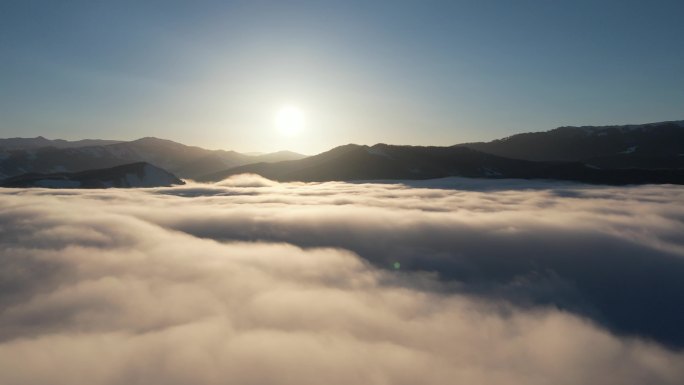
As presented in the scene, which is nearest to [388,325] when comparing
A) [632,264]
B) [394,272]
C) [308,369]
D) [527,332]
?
[308,369]

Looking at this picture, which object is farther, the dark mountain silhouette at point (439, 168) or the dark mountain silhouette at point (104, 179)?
the dark mountain silhouette at point (439, 168)

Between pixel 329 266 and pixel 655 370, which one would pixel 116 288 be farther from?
pixel 655 370

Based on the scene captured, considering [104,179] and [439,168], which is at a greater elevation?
[439,168]

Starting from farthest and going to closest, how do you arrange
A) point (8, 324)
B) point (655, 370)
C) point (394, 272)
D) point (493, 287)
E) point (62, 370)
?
point (394, 272) → point (493, 287) → point (8, 324) → point (655, 370) → point (62, 370)

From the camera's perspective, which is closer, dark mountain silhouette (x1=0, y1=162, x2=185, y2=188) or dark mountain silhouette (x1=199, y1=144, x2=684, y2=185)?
dark mountain silhouette (x1=0, y1=162, x2=185, y2=188)
